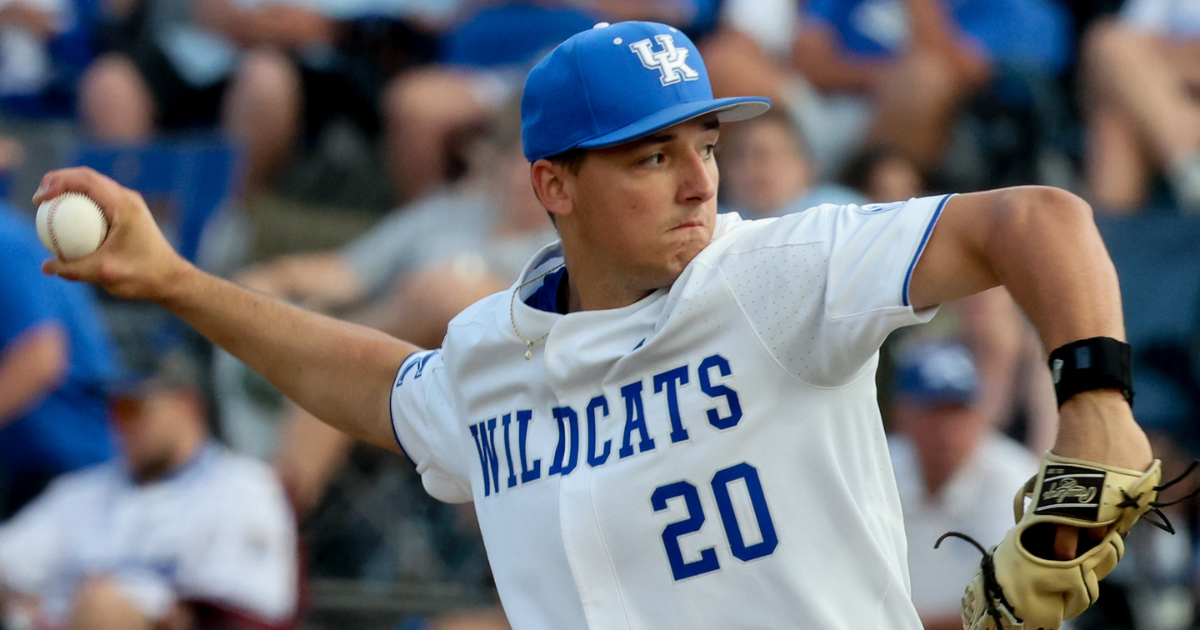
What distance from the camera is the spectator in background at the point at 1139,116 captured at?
6039 millimetres

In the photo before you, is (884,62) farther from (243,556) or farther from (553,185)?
(553,185)

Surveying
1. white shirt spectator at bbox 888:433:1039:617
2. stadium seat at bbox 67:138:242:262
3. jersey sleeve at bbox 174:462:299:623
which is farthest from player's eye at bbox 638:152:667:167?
stadium seat at bbox 67:138:242:262

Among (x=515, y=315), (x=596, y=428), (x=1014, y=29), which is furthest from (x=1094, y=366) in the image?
(x=1014, y=29)

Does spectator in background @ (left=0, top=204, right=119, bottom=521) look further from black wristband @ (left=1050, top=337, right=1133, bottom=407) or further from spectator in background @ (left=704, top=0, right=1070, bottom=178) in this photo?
black wristband @ (left=1050, top=337, right=1133, bottom=407)

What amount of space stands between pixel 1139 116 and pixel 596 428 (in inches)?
170

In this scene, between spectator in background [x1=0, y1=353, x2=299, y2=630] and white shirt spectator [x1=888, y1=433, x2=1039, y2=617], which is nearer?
white shirt spectator [x1=888, y1=433, x2=1039, y2=617]

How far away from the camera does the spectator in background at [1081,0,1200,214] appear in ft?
19.8

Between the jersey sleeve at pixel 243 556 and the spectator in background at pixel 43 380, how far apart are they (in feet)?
3.79

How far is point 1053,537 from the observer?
2.09 metres

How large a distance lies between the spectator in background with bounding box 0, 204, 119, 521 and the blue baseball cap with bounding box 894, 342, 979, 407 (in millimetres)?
3690

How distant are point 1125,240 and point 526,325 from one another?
3829 mm

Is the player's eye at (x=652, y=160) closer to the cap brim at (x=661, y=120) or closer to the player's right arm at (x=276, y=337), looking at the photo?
the cap brim at (x=661, y=120)

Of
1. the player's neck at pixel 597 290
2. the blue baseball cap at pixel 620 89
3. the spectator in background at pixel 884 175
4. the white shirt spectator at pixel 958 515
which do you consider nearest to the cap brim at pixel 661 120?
the blue baseball cap at pixel 620 89

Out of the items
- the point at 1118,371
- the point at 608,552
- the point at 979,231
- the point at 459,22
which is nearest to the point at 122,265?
the point at 608,552
